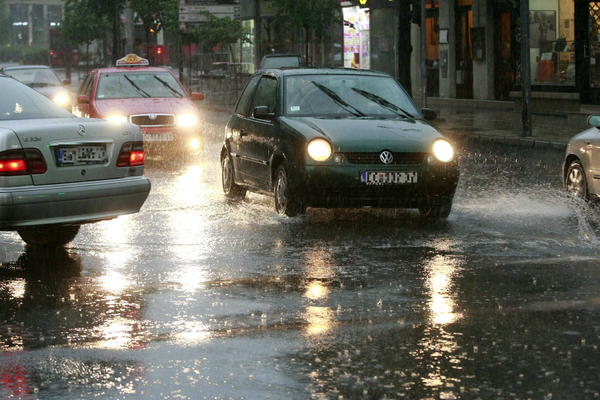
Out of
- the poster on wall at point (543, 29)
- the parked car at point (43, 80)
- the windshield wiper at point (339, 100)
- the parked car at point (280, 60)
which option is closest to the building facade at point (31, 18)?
the parked car at point (280, 60)

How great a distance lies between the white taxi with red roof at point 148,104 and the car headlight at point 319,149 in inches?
351

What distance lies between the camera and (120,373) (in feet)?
19.0

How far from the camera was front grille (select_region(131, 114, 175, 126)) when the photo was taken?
20.2m

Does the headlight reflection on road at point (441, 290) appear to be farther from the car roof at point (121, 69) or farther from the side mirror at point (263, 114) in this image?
the car roof at point (121, 69)

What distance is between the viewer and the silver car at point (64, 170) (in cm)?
873

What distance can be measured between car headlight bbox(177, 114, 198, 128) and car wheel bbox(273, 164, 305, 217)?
8383 mm

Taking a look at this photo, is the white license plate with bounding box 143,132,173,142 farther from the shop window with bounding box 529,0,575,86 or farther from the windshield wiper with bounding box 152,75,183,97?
the shop window with bounding box 529,0,575,86

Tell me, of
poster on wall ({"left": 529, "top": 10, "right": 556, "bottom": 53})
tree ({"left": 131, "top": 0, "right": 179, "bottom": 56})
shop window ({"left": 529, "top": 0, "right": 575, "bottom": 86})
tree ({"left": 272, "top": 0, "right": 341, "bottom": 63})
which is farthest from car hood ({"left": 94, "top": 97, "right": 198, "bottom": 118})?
tree ({"left": 131, "top": 0, "right": 179, "bottom": 56})

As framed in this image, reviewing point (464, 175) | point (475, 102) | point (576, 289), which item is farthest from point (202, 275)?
point (475, 102)

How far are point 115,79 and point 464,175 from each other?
7.70 metres

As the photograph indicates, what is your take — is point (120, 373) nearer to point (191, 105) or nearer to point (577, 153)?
point (577, 153)

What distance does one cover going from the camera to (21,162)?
8.77 meters

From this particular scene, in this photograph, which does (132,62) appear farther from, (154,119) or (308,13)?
(308,13)

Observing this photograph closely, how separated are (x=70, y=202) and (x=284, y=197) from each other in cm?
335
